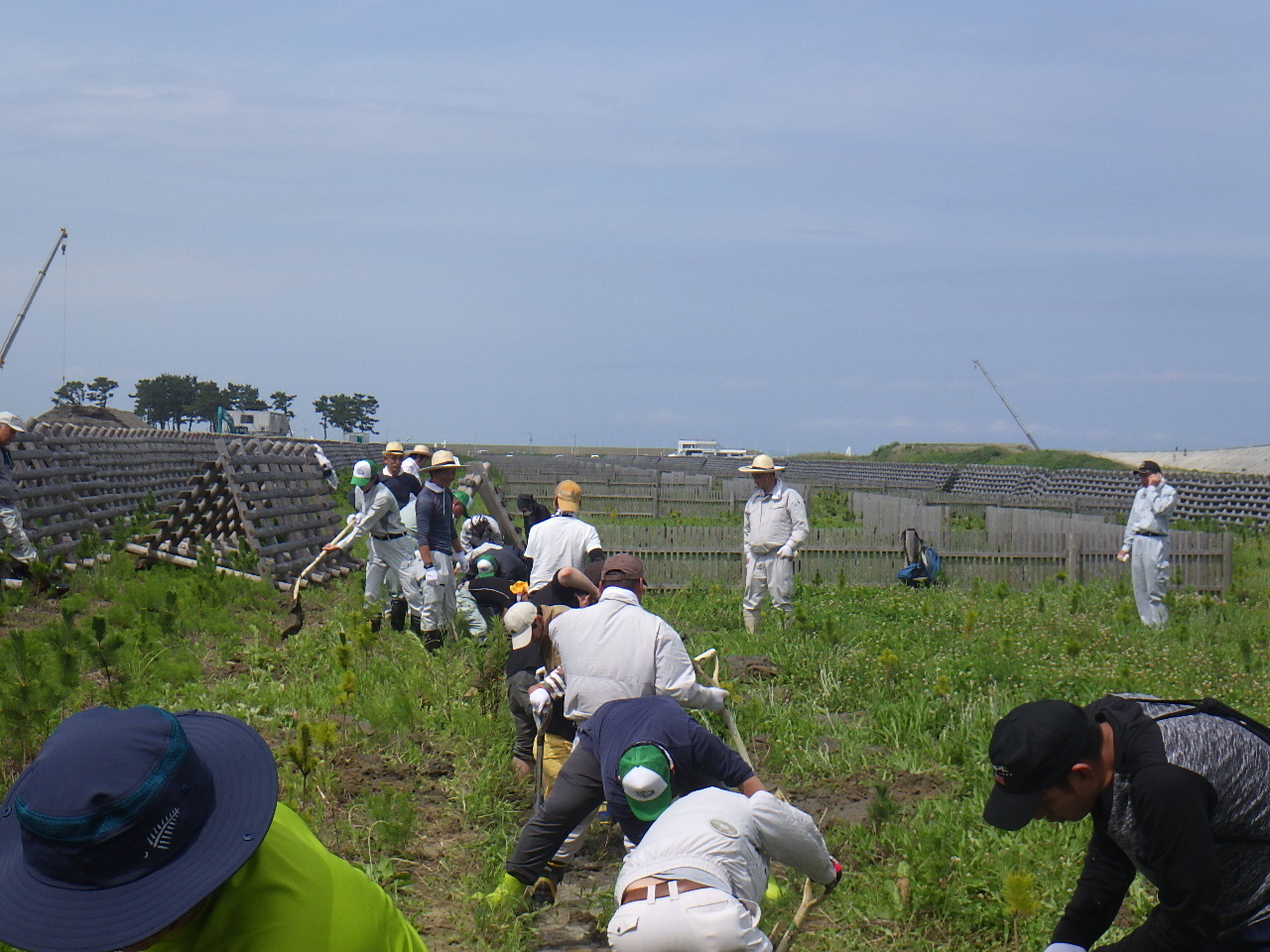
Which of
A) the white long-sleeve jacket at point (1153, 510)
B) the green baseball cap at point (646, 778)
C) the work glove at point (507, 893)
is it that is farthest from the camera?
the white long-sleeve jacket at point (1153, 510)

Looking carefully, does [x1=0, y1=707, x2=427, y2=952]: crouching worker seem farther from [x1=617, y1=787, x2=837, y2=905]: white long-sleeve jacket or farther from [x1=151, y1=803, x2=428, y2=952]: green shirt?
[x1=617, y1=787, x2=837, y2=905]: white long-sleeve jacket

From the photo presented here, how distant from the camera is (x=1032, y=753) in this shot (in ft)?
8.59

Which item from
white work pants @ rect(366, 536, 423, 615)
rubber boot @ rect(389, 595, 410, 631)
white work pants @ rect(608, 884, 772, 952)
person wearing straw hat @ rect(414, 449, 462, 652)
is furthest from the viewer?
rubber boot @ rect(389, 595, 410, 631)

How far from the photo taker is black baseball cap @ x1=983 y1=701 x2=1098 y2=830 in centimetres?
262

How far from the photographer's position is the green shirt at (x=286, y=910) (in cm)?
164

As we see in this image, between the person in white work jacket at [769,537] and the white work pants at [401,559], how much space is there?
3.57 m

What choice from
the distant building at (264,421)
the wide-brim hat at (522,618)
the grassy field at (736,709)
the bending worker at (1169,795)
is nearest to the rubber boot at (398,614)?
the grassy field at (736,709)

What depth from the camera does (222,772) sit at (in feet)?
5.49

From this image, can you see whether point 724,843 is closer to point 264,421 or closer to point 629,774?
point 629,774

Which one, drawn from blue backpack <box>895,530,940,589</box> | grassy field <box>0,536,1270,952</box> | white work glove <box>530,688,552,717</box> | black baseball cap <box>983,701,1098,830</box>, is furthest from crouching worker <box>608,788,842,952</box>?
blue backpack <box>895,530,940,589</box>

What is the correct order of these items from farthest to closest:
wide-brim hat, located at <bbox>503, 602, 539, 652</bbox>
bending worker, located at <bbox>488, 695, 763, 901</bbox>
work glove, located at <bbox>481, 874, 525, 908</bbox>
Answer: wide-brim hat, located at <bbox>503, 602, 539, 652</bbox>, work glove, located at <bbox>481, 874, 525, 908</bbox>, bending worker, located at <bbox>488, 695, 763, 901</bbox>

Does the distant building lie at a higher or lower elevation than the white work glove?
higher

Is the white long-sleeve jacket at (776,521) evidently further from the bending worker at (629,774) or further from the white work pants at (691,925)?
the white work pants at (691,925)

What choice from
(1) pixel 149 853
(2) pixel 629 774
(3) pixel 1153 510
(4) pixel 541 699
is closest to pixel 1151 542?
(3) pixel 1153 510
